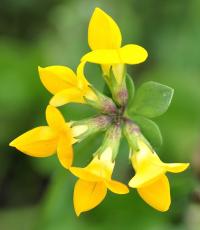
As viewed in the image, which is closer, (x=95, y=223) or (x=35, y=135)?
(x=35, y=135)

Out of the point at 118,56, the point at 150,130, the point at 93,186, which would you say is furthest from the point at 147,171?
the point at 118,56

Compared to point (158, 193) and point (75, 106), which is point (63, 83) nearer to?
point (158, 193)

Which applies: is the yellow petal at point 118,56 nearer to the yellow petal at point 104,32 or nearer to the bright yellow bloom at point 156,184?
the yellow petal at point 104,32

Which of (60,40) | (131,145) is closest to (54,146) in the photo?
(131,145)

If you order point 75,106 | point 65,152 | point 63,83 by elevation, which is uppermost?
point 63,83

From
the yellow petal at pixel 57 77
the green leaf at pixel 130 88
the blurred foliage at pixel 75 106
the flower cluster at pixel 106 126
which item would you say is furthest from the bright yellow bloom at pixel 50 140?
the blurred foliage at pixel 75 106

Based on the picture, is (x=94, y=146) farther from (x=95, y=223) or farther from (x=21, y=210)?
(x=21, y=210)

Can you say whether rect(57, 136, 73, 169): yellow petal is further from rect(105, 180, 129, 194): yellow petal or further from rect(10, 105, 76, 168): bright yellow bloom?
rect(105, 180, 129, 194): yellow petal
